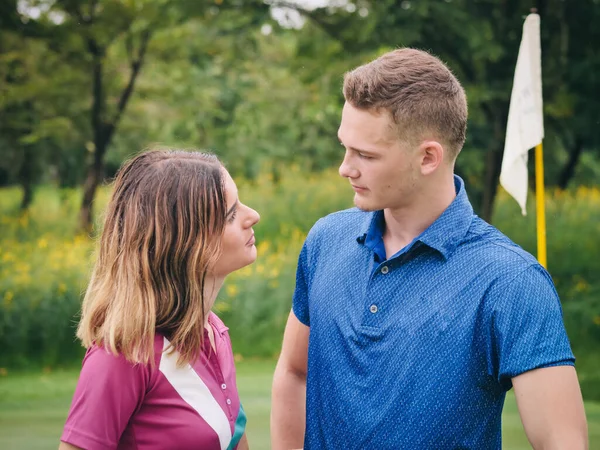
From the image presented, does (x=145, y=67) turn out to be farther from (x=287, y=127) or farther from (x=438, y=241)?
(x=438, y=241)

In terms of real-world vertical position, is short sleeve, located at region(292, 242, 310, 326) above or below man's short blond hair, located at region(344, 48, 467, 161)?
below

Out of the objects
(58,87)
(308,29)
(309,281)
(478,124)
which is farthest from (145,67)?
(309,281)

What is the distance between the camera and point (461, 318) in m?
1.93

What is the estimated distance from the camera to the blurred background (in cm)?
885

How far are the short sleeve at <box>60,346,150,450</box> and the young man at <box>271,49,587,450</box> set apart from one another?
0.48m

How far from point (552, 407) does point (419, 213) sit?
0.58 metres

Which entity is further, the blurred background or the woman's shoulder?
the blurred background

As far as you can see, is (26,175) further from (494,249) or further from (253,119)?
(494,249)

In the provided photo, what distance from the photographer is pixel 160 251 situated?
2.10m

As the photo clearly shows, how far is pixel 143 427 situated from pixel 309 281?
594mm

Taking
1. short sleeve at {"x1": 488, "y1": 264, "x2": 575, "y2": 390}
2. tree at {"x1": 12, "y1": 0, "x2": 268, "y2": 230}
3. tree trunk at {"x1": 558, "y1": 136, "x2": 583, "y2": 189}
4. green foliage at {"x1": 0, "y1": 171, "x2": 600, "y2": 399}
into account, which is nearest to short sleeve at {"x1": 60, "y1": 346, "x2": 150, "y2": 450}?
short sleeve at {"x1": 488, "y1": 264, "x2": 575, "y2": 390}

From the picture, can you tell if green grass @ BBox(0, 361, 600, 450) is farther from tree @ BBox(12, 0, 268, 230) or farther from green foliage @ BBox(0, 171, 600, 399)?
tree @ BBox(12, 0, 268, 230)

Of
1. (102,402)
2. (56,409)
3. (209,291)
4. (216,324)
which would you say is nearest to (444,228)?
(209,291)

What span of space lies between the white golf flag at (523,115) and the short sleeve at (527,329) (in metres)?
4.15
